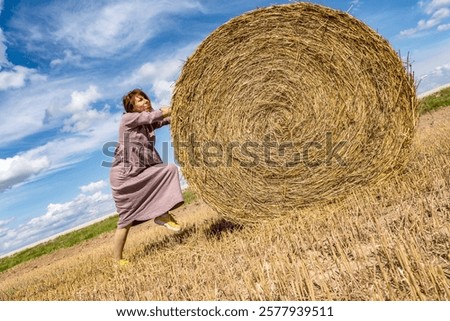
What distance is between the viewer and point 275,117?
509 cm

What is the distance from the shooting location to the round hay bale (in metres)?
4.64

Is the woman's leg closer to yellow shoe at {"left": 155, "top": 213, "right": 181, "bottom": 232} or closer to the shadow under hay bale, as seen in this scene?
yellow shoe at {"left": 155, "top": 213, "right": 181, "bottom": 232}

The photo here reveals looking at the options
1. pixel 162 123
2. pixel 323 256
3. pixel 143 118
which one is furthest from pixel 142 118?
pixel 323 256

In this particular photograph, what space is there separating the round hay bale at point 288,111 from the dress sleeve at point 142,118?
1.01 feet

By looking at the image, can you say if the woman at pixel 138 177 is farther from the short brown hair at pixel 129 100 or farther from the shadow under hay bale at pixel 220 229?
the shadow under hay bale at pixel 220 229

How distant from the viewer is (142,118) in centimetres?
522

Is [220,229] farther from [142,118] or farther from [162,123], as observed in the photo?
[142,118]

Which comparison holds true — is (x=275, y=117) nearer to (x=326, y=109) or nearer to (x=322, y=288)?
(x=326, y=109)

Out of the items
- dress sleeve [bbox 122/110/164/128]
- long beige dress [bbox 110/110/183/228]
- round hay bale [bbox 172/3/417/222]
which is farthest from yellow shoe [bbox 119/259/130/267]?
dress sleeve [bbox 122/110/164/128]

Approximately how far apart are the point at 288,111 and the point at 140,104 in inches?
76.2

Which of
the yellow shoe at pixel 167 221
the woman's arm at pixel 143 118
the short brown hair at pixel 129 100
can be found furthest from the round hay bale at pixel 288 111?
the yellow shoe at pixel 167 221

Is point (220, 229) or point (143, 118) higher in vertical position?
point (143, 118)
